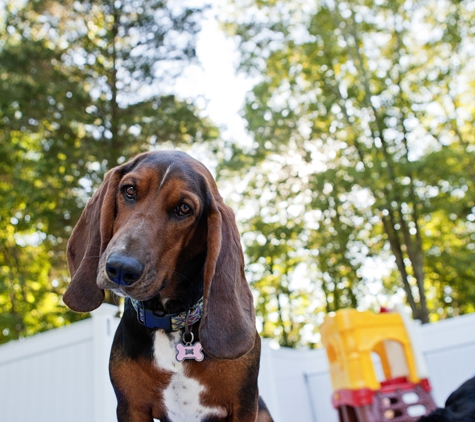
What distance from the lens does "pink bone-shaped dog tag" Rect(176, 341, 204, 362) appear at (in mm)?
2248

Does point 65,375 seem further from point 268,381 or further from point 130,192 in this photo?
point 130,192

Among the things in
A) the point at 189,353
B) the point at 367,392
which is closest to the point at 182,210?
the point at 189,353

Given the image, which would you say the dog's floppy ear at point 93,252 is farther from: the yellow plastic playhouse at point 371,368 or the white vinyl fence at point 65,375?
the yellow plastic playhouse at point 371,368

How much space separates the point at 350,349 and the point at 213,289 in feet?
15.0

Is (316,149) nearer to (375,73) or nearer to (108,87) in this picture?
(375,73)

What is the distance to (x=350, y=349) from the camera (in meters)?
6.29

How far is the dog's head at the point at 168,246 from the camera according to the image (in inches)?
78.6

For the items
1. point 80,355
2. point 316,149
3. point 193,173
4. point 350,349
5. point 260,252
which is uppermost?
point 316,149

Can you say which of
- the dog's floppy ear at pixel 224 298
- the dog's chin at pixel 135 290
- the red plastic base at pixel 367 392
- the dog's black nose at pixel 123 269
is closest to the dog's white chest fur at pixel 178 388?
the dog's floppy ear at pixel 224 298

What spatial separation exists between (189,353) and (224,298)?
303 mm

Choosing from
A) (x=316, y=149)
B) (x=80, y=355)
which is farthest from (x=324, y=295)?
(x=80, y=355)

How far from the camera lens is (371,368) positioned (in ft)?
20.2

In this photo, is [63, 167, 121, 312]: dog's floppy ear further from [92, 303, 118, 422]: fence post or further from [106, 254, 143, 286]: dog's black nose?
[92, 303, 118, 422]: fence post

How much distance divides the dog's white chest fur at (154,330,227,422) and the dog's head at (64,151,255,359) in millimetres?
176
